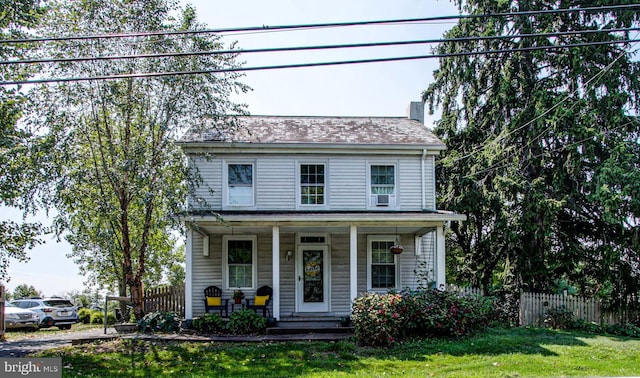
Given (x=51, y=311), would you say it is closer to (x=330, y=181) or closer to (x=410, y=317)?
(x=330, y=181)

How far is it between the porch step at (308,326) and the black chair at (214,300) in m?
1.67

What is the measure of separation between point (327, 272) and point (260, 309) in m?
2.34

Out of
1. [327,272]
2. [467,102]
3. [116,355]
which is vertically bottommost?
[116,355]

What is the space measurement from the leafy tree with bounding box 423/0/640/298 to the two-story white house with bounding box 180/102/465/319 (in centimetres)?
281

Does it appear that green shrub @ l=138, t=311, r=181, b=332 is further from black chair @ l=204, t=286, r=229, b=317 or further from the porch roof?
the porch roof

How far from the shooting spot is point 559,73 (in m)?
16.3

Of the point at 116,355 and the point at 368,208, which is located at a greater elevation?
the point at 368,208

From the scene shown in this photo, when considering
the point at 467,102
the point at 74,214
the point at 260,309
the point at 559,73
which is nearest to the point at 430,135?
the point at 467,102

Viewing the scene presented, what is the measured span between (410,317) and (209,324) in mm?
5038

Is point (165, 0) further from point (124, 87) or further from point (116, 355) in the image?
point (116, 355)

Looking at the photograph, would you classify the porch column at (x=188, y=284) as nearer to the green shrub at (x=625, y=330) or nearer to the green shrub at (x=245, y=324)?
the green shrub at (x=245, y=324)

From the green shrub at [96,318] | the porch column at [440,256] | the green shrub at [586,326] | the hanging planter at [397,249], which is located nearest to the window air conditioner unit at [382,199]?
the hanging planter at [397,249]

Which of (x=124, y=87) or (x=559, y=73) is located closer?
(x=124, y=87)

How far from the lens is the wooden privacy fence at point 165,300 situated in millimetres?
14812
